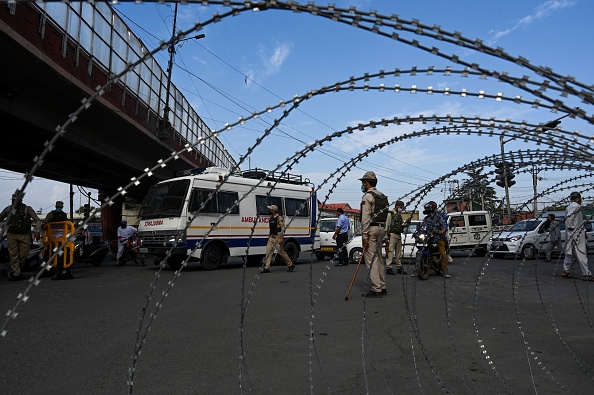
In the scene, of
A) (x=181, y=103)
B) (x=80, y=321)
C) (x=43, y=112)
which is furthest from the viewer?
(x=181, y=103)

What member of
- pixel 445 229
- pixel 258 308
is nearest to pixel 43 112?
pixel 258 308

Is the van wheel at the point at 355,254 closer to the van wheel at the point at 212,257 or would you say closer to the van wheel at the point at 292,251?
the van wheel at the point at 292,251

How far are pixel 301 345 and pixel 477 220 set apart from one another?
1755cm

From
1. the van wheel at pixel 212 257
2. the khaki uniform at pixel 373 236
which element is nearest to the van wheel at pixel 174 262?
the van wheel at pixel 212 257

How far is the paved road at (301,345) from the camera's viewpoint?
3525 mm

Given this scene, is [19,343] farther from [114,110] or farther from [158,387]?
[114,110]

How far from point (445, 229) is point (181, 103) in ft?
55.0

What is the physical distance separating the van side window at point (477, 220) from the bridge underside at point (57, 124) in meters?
13.0

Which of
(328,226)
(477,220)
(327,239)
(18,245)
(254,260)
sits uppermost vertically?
(477,220)

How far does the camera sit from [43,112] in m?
14.1

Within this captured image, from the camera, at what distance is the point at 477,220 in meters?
20.1

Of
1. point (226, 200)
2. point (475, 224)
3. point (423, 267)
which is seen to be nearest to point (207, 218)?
point (226, 200)

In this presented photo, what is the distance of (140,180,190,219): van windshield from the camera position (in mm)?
12250

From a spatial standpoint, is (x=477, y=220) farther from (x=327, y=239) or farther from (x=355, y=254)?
(x=327, y=239)
